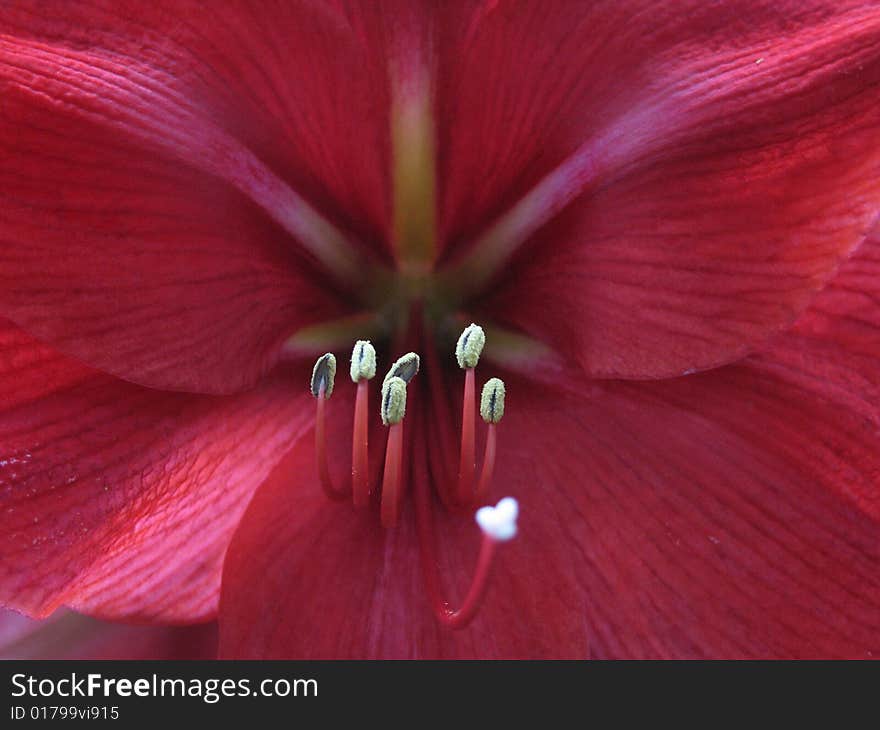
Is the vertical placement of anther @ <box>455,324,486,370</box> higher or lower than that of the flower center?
higher

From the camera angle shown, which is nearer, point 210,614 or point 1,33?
point 1,33

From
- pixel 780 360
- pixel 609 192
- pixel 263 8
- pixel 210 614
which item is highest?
pixel 263 8

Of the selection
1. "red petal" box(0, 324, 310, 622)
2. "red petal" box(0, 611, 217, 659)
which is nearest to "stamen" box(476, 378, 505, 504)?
"red petal" box(0, 324, 310, 622)

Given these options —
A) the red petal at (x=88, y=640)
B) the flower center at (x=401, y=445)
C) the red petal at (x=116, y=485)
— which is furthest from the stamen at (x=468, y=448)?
the red petal at (x=88, y=640)

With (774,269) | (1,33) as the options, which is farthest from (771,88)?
(1,33)

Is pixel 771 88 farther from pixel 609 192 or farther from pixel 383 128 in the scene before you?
pixel 383 128

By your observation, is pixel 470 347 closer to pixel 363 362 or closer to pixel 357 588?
pixel 363 362

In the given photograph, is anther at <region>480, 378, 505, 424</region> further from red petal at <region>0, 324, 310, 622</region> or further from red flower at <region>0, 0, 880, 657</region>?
red petal at <region>0, 324, 310, 622</region>
